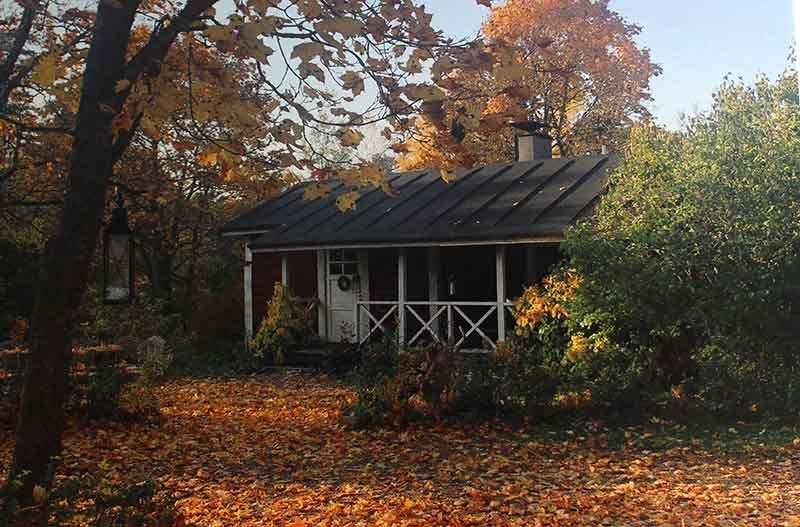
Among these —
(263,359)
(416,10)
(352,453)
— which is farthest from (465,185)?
(416,10)

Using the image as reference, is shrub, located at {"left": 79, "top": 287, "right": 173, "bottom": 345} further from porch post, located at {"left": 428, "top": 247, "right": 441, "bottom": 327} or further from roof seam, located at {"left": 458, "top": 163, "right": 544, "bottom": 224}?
roof seam, located at {"left": 458, "top": 163, "right": 544, "bottom": 224}

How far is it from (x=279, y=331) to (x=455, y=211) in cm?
400

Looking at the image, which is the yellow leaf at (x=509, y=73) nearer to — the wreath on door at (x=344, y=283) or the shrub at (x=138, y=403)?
the shrub at (x=138, y=403)

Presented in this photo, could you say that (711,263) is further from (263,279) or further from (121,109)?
(263,279)

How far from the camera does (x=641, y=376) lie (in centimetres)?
957

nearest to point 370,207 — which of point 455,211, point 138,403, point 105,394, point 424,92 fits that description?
point 455,211

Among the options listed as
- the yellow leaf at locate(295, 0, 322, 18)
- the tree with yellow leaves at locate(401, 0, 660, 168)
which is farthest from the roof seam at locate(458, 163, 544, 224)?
the yellow leaf at locate(295, 0, 322, 18)

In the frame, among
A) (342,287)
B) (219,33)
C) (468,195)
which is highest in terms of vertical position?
(468,195)

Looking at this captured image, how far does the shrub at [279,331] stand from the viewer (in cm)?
1591

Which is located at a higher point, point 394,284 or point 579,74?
point 579,74

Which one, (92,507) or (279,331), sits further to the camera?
(279,331)

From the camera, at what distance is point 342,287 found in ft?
55.4

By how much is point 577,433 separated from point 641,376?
3.76 feet

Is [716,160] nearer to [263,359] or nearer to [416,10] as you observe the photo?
[416,10]
